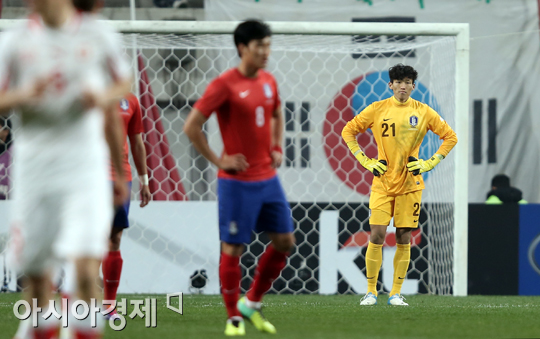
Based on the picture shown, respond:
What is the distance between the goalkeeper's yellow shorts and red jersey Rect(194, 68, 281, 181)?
2404 millimetres

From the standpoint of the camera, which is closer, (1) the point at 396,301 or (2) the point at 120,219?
(2) the point at 120,219

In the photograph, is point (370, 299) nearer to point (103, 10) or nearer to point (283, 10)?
point (283, 10)

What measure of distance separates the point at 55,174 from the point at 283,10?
652cm

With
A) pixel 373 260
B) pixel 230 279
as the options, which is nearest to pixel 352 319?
pixel 230 279

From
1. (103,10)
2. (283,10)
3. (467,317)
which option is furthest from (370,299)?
(103,10)

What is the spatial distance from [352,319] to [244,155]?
1.36 meters

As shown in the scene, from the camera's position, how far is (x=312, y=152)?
27.1 feet

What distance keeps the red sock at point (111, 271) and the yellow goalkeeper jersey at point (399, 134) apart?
7.44ft

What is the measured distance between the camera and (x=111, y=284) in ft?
17.0

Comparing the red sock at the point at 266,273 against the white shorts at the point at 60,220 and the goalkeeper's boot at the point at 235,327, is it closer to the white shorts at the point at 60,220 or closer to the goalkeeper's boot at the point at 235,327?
the goalkeeper's boot at the point at 235,327

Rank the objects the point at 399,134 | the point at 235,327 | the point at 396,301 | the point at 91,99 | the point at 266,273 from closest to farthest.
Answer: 1. the point at 91,99
2. the point at 235,327
3. the point at 266,273
4. the point at 396,301
5. the point at 399,134

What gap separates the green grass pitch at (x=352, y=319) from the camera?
13.4ft

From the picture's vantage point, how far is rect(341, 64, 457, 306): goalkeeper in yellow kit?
6426mm

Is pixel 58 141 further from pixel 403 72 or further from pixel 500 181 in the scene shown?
pixel 500 181
